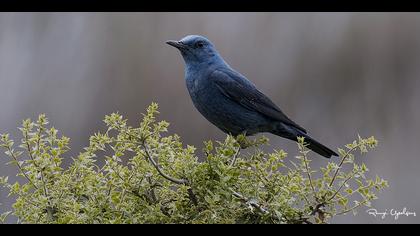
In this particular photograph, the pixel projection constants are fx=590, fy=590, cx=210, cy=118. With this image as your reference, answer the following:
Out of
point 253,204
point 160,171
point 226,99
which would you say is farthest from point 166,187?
point 226,99

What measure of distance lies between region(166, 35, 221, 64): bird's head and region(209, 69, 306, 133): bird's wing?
0.13 metres

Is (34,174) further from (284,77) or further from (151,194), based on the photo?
(284,77)

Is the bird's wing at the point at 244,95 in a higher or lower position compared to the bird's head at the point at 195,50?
lower

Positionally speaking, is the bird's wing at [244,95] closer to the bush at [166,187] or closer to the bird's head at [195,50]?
the bird's head at [195,50]

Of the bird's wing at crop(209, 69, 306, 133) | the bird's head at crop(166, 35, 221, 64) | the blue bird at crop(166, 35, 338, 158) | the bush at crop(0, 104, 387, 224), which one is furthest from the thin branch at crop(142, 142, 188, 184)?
the bird's head at crop(166, 35, 221, 64)

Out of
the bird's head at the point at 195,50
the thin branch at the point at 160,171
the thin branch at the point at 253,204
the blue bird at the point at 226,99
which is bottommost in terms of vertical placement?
the thin branch at the point at 253,204

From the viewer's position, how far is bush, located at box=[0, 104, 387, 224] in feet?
6.81

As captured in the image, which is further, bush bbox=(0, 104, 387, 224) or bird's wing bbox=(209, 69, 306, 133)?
bird's wing bbox=(209, 69, 306, 133)

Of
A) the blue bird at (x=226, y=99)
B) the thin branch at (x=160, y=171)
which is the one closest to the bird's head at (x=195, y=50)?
the blue bird at (x=226, y=99)

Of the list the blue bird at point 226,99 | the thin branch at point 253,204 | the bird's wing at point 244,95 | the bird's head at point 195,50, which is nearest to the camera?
the thin branch at point 253,204

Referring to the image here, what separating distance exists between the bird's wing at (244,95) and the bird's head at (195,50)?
0.13m

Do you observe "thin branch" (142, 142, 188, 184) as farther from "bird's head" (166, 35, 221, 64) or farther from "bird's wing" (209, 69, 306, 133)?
"bird's head" (166, 35, 221, 64)

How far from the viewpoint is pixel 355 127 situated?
6.40 metres

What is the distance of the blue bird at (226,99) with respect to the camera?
393 centimetres
